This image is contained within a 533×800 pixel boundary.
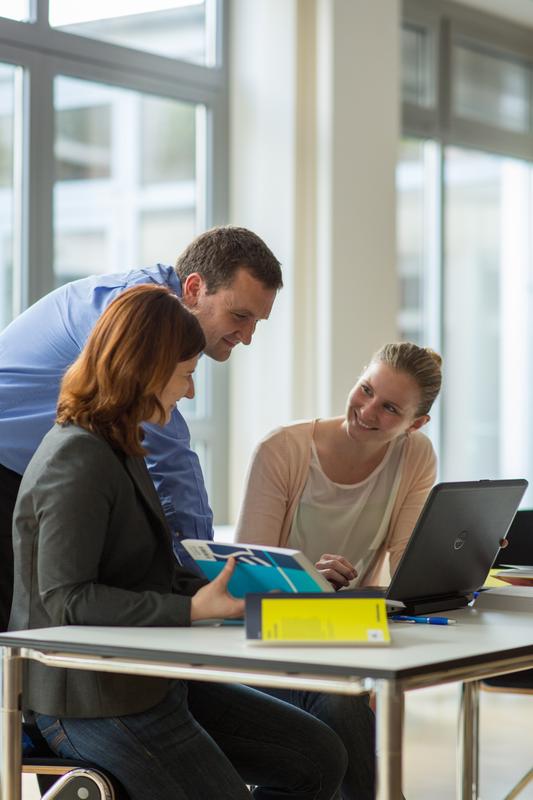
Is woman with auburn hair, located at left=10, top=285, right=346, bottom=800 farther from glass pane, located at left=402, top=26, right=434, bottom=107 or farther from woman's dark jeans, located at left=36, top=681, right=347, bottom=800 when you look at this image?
glass pane, located at left=402, top=26, right=434, bottom=107

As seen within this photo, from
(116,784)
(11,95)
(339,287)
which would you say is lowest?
(116,784)

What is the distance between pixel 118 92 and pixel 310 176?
0.78 metres

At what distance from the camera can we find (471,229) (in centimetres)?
643

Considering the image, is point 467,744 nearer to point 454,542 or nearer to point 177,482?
point 454,542

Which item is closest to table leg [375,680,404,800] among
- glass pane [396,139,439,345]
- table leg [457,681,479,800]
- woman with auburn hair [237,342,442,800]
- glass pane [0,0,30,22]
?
woman with auburn hair [237,342,442,800]

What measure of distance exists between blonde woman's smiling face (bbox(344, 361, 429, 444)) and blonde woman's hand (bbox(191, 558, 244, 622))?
0.83 metres

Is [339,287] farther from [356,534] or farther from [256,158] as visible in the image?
[356,534]

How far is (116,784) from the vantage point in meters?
1.94

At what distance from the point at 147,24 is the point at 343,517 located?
260 centimetres

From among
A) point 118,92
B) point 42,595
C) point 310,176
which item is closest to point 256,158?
point 310,176

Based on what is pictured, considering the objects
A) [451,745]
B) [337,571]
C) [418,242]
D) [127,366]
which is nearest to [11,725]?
[127,366]

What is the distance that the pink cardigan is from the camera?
270 centimetres

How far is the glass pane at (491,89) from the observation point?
606 centimetres

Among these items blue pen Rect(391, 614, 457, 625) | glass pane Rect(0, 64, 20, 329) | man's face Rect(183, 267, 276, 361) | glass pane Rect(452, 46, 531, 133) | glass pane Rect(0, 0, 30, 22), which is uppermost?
glass pane Rect(452, 46, 531, 133)
